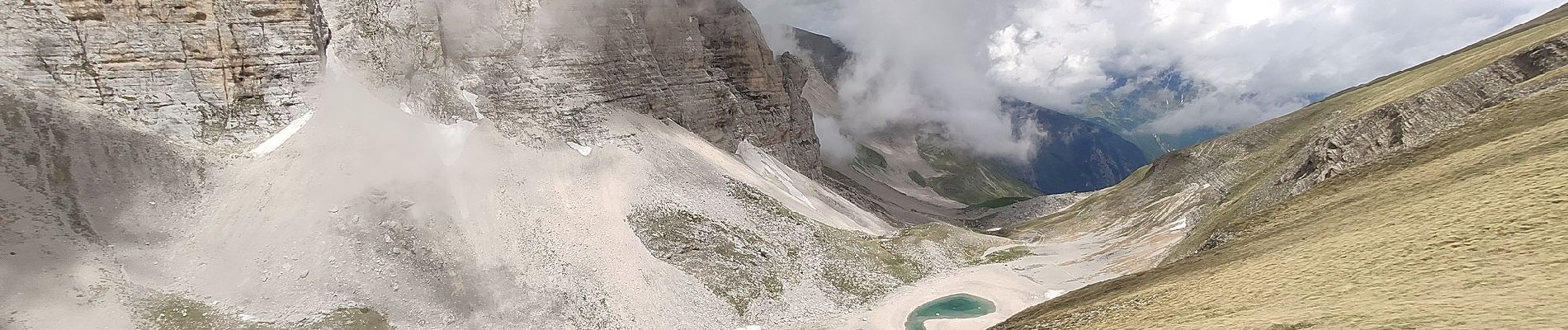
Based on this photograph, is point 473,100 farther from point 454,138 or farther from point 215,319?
point 215,319

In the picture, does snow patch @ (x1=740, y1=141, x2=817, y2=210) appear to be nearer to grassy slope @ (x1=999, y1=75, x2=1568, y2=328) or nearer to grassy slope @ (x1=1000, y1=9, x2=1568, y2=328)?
grassy slope @ (x1=999, y1=75, x2=1568, y2=328)

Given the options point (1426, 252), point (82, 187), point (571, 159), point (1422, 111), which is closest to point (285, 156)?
point (82, 187)

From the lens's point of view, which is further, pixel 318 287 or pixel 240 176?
pixel 240 176

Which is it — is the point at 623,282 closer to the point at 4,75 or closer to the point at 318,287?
the point at 318,287

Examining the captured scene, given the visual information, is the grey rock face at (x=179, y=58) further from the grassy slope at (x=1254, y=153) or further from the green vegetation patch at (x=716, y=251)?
the grassy slope at (x=1254, y=153)

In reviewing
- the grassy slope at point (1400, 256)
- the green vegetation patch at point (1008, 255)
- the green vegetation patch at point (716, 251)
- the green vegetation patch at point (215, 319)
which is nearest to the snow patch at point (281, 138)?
the green vegetation patch at point (215, 319)

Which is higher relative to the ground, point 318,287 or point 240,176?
point 240,176

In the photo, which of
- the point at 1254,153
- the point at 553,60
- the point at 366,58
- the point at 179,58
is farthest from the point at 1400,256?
the point at 1254,153
